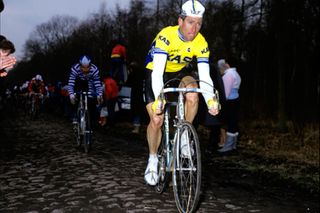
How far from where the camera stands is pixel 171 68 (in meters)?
4.80

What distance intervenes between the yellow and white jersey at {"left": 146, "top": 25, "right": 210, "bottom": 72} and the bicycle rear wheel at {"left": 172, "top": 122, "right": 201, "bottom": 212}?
2.98 ft

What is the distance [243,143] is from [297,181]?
15.5 ft

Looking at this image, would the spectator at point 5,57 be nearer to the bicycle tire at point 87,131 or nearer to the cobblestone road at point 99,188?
the cobblestone road at point 99,188

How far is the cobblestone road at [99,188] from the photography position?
4.61 meters

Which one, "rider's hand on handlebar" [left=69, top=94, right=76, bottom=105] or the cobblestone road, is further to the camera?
"rider's hand on handlebar" [left=69, top=94, right=76, bottom=105]

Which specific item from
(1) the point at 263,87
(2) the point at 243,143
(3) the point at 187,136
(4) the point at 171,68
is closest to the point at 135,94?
(2) the point at 243,143

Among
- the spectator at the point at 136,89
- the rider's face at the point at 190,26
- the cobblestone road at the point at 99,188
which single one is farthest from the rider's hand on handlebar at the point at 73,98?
the rider's face at the point at 190,26

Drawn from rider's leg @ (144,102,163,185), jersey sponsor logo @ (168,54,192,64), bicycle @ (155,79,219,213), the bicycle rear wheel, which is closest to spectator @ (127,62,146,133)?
rider's leg @ (144,102,163,185)

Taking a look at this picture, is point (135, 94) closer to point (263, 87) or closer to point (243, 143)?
point (243, 143)

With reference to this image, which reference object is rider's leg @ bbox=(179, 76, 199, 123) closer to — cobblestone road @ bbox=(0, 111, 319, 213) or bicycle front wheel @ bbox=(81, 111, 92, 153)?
cobblestone road @ bbox=(0, 111, 319, 213)

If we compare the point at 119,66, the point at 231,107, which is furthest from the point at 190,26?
the point at 119,66

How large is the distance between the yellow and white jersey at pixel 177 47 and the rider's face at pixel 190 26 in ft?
0.28

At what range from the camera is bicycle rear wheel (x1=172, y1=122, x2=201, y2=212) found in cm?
365

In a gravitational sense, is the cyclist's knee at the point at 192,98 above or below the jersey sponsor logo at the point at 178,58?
below
